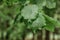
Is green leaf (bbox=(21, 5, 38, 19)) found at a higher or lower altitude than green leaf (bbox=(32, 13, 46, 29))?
higher

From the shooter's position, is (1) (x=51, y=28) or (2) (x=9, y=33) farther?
(2) (x=9, y=33)

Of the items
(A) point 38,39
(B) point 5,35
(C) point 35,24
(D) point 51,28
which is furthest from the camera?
(A) point 38,39

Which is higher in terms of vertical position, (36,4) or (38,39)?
(36,4)

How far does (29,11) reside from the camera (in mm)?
898

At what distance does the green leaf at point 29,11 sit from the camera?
0.86m

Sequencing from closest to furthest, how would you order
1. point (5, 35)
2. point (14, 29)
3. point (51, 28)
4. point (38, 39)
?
1. point (51, 28)
2. point (14, 29)
3. point (5, 35)
4. point (38, 39)

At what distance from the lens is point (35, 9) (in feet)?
2.90

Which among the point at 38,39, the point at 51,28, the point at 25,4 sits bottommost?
the point at 38,39

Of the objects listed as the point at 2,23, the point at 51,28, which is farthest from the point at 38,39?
the point at 51,28

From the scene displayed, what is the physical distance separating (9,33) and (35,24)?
1958mm

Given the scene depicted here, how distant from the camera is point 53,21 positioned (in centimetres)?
96

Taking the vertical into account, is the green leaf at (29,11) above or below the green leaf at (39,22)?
above

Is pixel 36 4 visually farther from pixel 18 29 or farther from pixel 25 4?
pixel 18 29

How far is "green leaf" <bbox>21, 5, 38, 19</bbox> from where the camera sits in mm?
862
